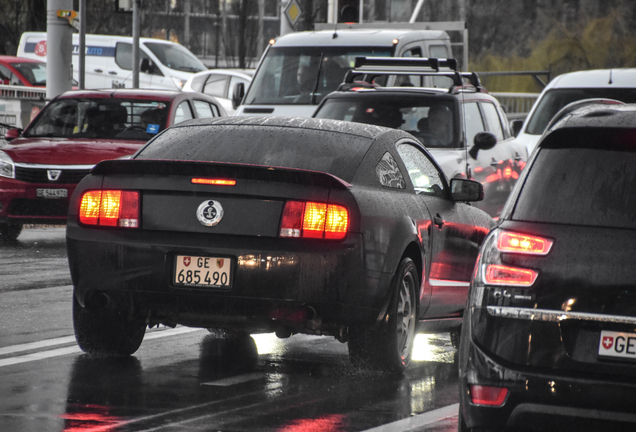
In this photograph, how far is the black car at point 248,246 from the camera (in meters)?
6.80

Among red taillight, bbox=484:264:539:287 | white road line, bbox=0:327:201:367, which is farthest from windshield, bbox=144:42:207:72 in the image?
red taillight, bbox=484:264:539:287

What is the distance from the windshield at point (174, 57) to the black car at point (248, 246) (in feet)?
92.7

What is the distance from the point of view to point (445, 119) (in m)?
13.1

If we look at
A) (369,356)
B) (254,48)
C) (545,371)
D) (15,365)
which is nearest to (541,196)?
(545,371)

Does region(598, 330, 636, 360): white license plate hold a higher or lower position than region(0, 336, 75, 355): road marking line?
higher

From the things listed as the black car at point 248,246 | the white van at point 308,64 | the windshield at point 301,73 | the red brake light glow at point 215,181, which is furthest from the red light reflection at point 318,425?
the windshield at point 301,73

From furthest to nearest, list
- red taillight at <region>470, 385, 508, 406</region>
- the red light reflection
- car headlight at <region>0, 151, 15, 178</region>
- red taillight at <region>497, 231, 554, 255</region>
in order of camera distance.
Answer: car headlight at <region>0, 151, 15, 178</region> → the red light reflection → red taillight at <region>497, 231, 554, 255</region> → red taillight at <region>470, 385, 508, 406</region>

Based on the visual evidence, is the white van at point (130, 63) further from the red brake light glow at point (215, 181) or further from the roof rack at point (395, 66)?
the red brake light glow at point (215, 181)

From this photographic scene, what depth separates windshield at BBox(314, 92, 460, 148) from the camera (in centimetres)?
1300

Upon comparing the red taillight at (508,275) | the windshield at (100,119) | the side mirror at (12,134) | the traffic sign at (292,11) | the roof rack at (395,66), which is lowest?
the side mirror at (12,134)

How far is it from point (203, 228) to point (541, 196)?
7.95ft

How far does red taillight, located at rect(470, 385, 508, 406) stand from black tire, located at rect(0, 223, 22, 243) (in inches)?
428

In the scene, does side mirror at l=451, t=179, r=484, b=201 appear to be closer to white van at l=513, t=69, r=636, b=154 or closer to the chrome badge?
the chrome badge

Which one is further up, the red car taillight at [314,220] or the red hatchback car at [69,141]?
the red car taillight at [314,220]
